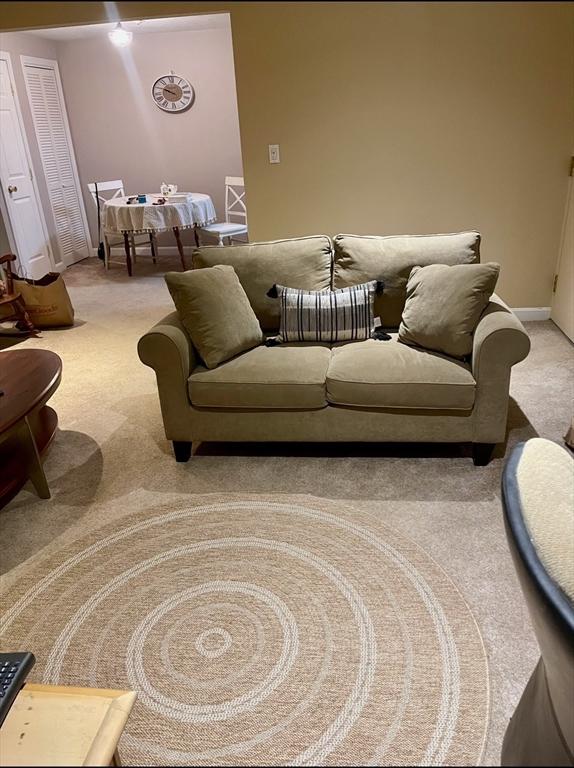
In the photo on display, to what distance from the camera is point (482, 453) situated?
8.20 feet

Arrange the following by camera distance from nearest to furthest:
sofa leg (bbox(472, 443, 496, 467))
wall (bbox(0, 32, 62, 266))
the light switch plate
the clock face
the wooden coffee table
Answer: the wooden coffee table
sofa leg (bbox(472, 443, 496, 467))
the light switch plate
wall (bbox(0, 32, 62, 266))
the clock face

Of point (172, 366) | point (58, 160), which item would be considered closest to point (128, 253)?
point (58, 160)

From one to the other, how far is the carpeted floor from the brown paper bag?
1.09m

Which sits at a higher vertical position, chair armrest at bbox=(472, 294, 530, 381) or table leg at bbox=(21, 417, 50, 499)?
chair armrest at bbox=(472, 294, 530, 381)

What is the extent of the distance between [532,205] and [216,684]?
137 inches

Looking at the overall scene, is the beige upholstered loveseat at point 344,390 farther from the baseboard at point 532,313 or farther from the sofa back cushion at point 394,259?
the baseboard at point 532,313

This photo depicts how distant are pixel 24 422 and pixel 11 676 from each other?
126 cm

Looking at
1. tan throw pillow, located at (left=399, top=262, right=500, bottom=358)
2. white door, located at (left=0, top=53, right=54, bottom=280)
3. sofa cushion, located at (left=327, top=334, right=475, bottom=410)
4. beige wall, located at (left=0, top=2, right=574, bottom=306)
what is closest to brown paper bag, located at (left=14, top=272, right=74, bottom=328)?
white door, located at (left=0, top=53, right=54, bottom=280)

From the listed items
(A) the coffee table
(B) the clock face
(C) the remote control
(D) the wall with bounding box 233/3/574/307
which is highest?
(B) the clock face

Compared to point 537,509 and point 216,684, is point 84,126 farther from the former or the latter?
point 537,509

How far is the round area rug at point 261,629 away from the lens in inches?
57.6

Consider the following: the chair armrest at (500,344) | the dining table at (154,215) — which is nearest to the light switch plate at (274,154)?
the dining table at (154,215)

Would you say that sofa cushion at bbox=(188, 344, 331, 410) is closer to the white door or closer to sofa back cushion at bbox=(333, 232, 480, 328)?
sofa back cushion at bbox=(333, 232, 480, 328)

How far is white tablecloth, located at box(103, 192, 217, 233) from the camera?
5.49 metres
